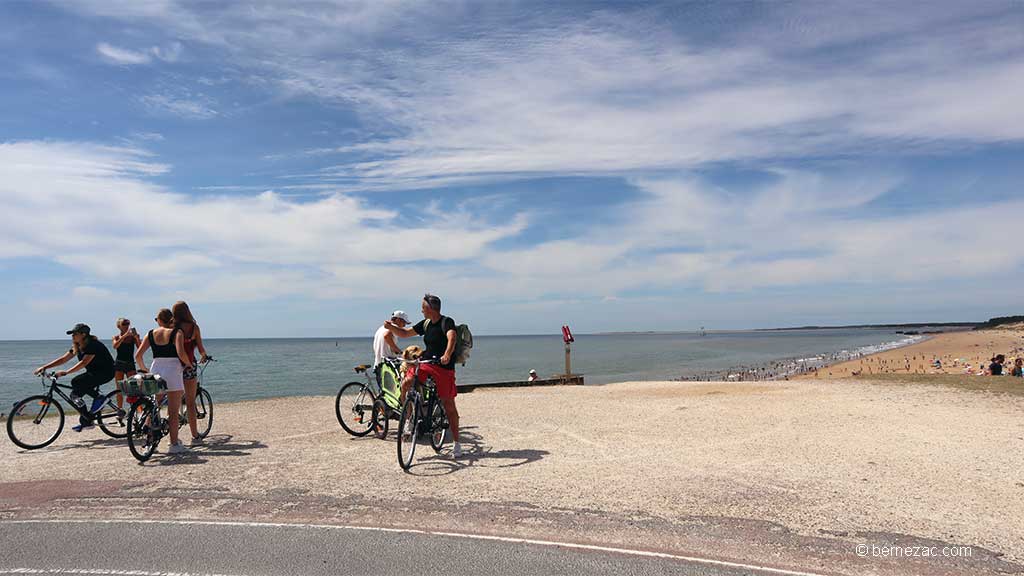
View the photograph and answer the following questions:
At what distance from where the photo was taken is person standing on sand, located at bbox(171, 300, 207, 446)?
8.18 metres

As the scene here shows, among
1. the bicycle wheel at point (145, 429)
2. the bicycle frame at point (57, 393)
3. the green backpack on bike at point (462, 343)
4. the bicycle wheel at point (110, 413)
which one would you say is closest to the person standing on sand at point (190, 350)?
the bicycle wheel at point (145, 429)

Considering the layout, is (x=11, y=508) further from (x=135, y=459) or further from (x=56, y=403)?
(x=56, y=403)

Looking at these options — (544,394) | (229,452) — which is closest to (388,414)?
(229,452)

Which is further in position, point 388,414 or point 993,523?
point 388,414

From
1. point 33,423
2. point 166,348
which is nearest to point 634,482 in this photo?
point 166,348

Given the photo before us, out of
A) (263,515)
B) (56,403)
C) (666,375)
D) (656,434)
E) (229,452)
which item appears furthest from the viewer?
(666,375)

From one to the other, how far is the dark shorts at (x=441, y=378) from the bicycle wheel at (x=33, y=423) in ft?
17.5

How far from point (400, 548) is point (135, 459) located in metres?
4.91

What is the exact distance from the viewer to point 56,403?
28.4 feet

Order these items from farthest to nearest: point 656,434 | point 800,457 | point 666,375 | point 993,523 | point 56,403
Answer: point 666,375 < point 656,434 < point 56,403 < point 800,457 < point 993,523

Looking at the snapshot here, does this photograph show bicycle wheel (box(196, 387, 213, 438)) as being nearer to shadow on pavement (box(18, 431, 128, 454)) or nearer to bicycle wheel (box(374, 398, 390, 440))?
shadow on pavement (box(18, 431, 128, 454))

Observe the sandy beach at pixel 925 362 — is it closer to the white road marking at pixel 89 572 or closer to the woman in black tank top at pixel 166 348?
the woman in black tank top at pixel 166 348

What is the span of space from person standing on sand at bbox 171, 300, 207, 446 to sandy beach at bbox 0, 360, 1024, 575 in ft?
2.07

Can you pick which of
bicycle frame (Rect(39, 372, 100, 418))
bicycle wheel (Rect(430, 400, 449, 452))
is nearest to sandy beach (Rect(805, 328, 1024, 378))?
bicycle wheel (Rect(430, 400, 449, 452))
